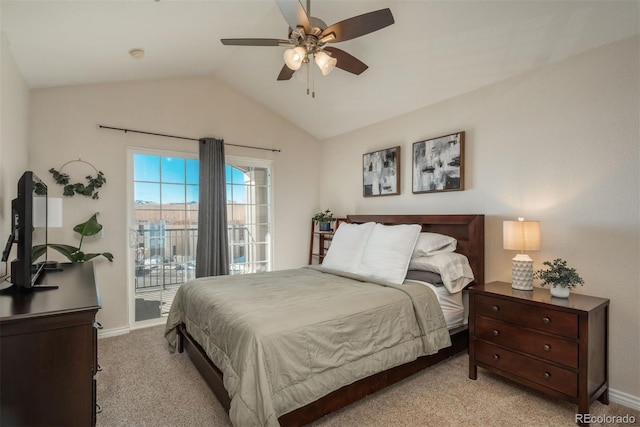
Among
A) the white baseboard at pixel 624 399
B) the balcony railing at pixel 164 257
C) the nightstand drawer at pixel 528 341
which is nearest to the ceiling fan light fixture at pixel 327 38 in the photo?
the nightstand drawer at pixel 528 341

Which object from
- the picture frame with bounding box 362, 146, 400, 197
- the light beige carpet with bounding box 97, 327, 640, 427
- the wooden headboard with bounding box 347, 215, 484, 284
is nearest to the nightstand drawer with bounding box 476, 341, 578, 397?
the light beige carpet with bounding box 97, 327, 640, 427

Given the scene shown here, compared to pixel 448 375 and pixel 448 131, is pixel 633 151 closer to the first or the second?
pixel 448 131

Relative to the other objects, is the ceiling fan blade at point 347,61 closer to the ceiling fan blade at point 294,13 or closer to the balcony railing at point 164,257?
the ceiling fan blade at point 294,13

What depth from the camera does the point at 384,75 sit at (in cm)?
329

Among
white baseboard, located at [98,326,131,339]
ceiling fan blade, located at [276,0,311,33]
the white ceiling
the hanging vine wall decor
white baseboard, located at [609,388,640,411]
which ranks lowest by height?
white baseboard, located at [98,326,131,339]

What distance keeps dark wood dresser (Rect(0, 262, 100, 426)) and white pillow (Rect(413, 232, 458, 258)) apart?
253 centimetres

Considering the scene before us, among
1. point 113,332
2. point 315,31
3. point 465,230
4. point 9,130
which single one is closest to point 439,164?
point 465,230

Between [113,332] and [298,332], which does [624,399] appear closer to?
[298,332]

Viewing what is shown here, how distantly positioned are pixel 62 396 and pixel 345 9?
3089 mm

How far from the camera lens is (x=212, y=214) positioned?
→ 4055 millimetres

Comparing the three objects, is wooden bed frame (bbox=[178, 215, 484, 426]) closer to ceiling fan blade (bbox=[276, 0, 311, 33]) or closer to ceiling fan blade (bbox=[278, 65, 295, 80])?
ceiling fan blade (bbox=[278, 65, 295, 80])

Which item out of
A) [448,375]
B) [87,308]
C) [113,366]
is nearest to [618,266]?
[448,375]

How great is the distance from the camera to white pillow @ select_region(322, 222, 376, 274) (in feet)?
10.7

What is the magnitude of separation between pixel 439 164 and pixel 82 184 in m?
3.85
